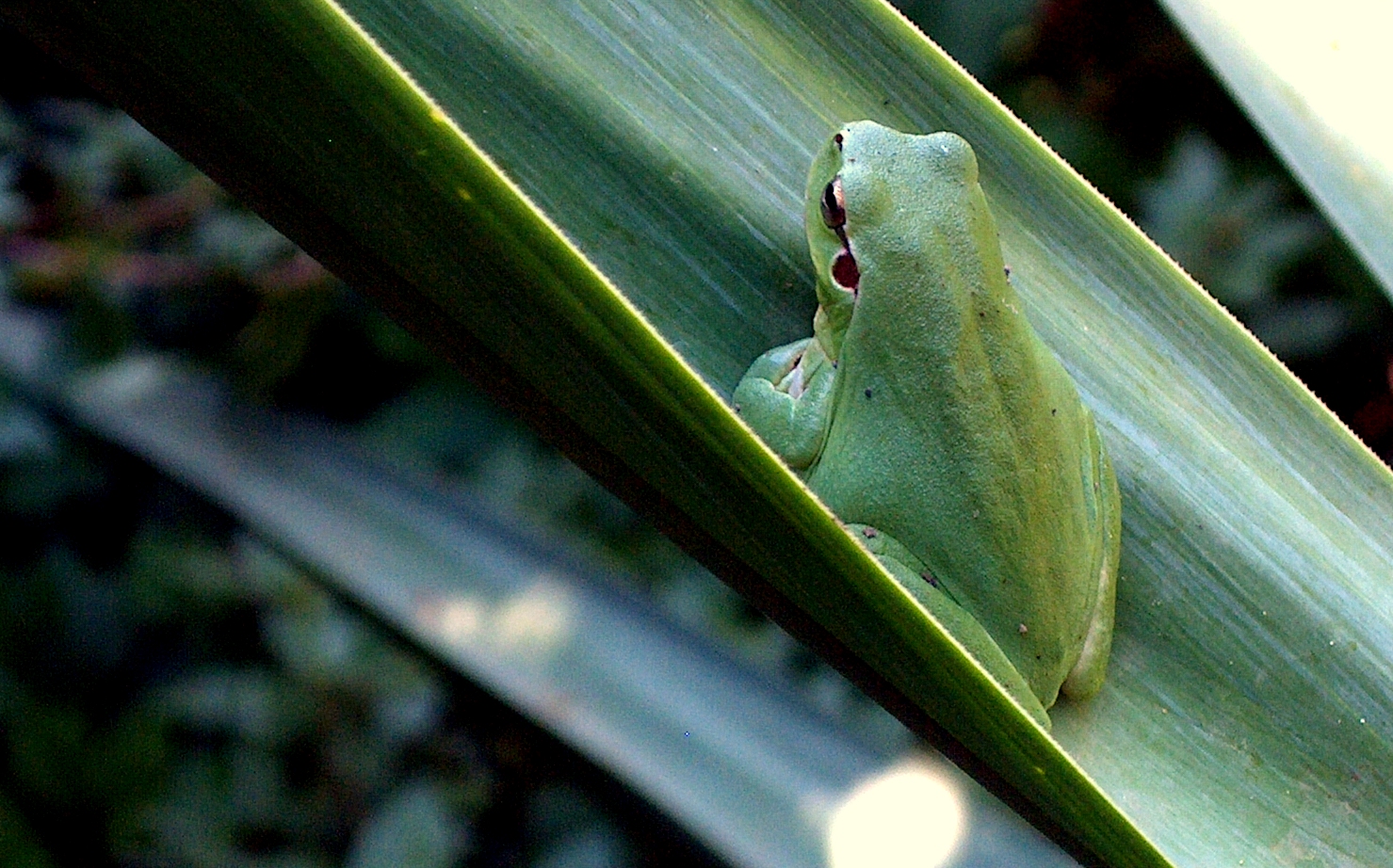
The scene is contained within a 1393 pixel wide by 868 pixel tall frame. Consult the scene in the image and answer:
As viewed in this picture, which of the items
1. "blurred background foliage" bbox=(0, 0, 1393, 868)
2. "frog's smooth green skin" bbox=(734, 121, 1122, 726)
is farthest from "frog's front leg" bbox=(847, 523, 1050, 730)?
"blurred background foliage" bbox=(0, 0, 1393, 868)

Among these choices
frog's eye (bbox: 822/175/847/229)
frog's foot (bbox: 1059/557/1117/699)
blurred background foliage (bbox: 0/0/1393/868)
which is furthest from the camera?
blurred background foliage (bbox: 0/0/1393/868)

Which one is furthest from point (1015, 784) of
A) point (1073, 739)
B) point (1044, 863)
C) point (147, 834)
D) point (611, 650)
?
point (147, 834)

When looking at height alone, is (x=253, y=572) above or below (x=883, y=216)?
below

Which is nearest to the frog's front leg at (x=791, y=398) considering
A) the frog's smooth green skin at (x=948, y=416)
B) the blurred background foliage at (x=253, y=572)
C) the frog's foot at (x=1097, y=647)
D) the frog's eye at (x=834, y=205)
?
the frog's smooth green skin at (x=948, y=416)

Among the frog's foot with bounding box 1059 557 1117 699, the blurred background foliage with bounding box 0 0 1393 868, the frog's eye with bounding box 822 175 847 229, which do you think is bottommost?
the blurred background foliage with bounding box 0 0 1393 868

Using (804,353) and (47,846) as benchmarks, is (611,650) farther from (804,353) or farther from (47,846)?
(47,846)

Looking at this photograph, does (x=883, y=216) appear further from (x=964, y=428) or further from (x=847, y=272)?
(x=964, y=428)

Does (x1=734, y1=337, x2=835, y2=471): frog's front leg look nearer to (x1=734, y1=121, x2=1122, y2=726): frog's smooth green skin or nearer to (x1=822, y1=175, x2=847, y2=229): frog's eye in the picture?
(x1=734, y1=121, x2=1122, y2=726): frog's smooth green skin

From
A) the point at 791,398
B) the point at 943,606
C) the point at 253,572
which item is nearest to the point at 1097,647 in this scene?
the point at 943,606
